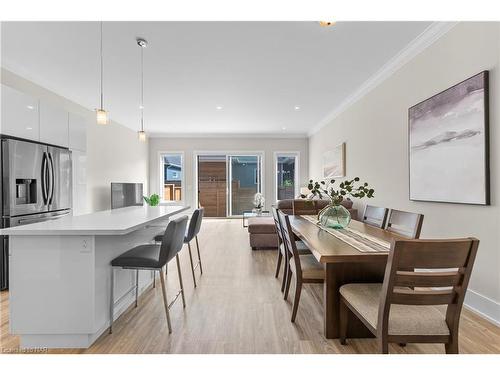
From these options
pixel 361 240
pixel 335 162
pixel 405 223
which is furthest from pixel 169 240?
pixel 335 162

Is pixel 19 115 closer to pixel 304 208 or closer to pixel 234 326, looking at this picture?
pixel 234 326

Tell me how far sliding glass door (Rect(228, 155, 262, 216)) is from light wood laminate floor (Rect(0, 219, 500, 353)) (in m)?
5.27

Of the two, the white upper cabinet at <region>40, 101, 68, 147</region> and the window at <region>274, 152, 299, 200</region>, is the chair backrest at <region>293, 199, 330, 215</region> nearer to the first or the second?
the white upper cabinet at <region>40, 101, 68, 147</region>

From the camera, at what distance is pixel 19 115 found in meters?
3.06

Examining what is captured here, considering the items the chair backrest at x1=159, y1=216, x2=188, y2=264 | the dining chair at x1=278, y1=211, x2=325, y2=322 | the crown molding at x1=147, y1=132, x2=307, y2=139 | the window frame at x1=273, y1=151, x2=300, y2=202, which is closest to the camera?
the chair backrest at x1=159, y1=216, x2=188, y2=264

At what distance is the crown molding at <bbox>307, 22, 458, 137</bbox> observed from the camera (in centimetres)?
260

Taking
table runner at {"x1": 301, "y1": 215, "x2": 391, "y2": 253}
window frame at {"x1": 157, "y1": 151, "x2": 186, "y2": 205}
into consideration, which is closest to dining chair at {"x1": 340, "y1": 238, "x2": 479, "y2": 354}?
table runner at {"x1": 301, "y1": 215, "x2": 391, "y2": 253}

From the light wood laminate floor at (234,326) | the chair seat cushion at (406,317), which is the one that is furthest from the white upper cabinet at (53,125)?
the chair seat cushion at (406,317)

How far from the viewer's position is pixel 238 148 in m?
8.25

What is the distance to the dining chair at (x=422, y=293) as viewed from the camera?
1.16 m

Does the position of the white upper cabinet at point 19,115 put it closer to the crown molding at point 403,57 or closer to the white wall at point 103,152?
the white wall at point 103,152

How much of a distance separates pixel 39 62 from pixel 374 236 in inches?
171

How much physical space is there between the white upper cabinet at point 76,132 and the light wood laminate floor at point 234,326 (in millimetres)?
2321

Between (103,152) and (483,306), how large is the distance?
6.42 metres
